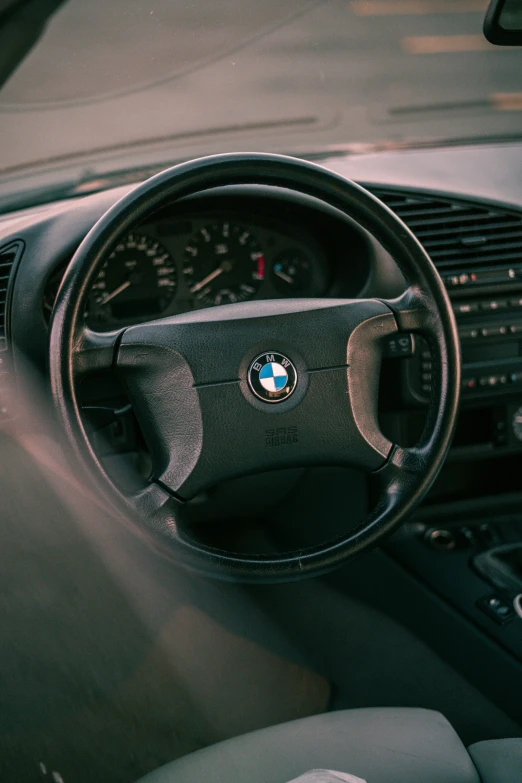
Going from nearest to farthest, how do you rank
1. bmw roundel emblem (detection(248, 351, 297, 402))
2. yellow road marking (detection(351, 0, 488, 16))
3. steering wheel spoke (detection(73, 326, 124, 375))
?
steering wheel spoke (detection(73, 326, 124, 375)) → bmw roundel emblem (detection(248, 351, 297, 402)) → yellow road marking (detection(351, 0, 488, 16))

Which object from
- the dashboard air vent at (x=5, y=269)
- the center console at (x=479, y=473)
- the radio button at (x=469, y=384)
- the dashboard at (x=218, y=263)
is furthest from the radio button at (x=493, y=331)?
the dashboard air vent at (x=5, y=269)

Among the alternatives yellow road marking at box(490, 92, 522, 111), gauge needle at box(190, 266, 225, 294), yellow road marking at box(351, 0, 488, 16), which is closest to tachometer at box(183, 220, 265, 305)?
gauge needle at box(190, 266, 225, 294)

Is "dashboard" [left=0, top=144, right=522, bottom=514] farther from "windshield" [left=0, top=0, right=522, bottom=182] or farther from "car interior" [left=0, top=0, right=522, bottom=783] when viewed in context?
"windshield" [left=0, top=0, right=522, bottom=182]

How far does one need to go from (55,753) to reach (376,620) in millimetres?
906

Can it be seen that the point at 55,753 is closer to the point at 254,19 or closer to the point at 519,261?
the point at 519,261

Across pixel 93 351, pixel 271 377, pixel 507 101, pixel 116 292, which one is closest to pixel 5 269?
pixel 116 292

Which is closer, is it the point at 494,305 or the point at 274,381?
the point at 274,381

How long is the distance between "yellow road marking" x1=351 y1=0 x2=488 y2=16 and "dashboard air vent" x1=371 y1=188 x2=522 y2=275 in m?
0.67

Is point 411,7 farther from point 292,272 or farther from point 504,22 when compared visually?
point 292,272

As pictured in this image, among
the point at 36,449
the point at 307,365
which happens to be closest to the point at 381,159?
the point at 307,365

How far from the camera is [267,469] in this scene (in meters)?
1.50

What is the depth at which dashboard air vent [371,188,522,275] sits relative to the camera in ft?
6.13

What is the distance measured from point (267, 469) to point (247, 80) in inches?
42.2

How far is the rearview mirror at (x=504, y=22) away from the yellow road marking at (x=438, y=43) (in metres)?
0.41
